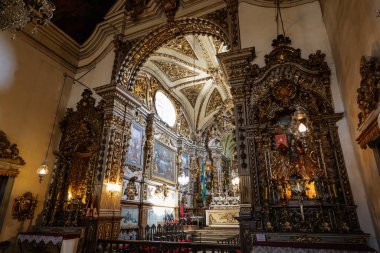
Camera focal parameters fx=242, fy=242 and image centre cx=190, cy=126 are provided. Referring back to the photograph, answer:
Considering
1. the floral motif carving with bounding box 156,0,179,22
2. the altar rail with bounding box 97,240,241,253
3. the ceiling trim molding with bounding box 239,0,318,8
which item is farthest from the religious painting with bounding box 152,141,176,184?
the ceiling trim molding with bounding box 239,0,318,8

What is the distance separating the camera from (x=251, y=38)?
6652mm

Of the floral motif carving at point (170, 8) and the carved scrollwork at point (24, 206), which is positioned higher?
the floral motif carving at point (170, 8)

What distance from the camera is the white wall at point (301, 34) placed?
4926 millimetres

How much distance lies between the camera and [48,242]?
600 cm

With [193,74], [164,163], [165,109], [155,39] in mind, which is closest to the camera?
[155,39]

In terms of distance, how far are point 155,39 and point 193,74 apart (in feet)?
13.1

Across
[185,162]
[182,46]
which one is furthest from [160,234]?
[182,46]

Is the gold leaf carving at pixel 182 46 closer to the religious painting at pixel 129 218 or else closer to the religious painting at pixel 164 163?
the religious painting at pixel 164 163

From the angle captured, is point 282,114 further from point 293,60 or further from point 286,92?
point 293,60

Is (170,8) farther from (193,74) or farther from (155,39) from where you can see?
(193,74)

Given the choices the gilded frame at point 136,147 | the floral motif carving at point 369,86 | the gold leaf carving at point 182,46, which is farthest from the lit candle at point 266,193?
the gold leaf carving at point 182,46

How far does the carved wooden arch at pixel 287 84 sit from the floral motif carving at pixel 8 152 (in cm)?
661

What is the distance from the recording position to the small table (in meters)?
5.86

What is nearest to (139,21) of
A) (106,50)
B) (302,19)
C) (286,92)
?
(106,50)
